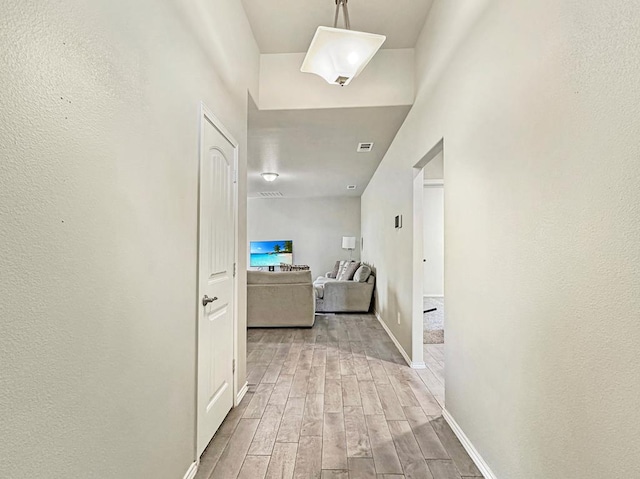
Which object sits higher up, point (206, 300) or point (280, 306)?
point (206, 300)

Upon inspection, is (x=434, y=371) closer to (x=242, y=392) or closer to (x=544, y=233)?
(x=242, y=392)

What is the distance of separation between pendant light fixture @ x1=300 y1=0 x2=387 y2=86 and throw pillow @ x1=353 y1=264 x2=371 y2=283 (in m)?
4.46

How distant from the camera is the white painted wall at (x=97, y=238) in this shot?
2.67 feet

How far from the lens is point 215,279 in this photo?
7.39 feet

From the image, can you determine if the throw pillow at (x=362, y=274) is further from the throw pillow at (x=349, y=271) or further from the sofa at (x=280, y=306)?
the sofa at (x=280, y=306)

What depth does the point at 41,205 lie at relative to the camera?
87cm

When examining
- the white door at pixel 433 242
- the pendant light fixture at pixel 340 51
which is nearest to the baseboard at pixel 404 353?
the pendant light fixture at pixel 340 51

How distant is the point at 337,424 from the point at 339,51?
8.16 feet

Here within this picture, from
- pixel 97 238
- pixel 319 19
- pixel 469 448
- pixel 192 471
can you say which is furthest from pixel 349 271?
pixel 97 238

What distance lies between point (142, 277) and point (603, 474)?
163 cm

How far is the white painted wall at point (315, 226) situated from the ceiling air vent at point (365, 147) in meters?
4.25

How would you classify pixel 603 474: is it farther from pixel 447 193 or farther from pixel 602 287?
pixel 447 193

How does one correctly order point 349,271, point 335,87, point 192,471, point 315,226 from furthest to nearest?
point 315,226 < point 349,271 < point 335,87 < point 192,471

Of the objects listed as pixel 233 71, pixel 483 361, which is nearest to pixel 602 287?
pixel 483 361
